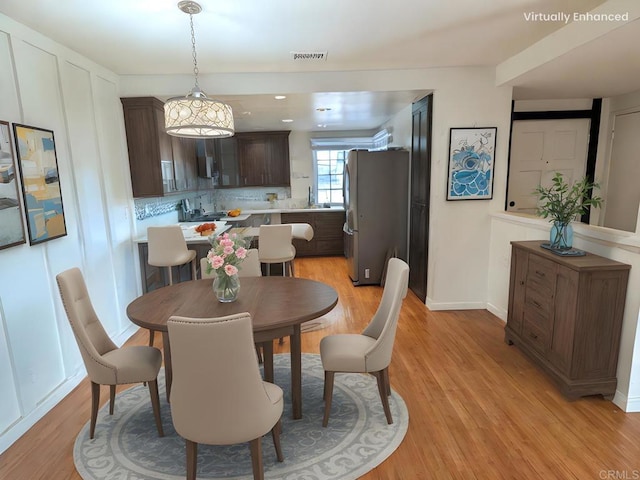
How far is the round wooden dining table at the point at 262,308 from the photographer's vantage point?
73.1 inches

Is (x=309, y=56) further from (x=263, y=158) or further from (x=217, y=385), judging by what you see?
(x=263, y=158)

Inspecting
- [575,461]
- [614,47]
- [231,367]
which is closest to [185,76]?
[231,367]

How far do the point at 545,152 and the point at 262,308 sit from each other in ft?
12.7

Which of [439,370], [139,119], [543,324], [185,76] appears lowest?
[439,370]

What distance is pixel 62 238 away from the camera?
2.56 metres

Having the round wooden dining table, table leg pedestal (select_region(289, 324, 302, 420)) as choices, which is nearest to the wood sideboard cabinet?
the round wooden dining table

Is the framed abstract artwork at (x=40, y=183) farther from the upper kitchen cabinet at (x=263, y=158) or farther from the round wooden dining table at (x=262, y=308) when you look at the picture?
the upper kitchen cabinet at (x=263, y=158)

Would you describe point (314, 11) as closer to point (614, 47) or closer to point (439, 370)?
point (614, 47)

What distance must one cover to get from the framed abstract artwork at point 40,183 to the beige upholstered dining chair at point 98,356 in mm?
561

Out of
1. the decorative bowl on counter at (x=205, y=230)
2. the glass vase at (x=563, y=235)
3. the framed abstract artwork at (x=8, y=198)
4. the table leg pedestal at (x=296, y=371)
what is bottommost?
the table leg pedestal at (x=296, y=371)

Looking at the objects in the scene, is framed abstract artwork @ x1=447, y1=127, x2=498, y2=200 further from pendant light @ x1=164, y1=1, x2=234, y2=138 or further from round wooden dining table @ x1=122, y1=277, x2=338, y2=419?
pendant light @ x1=164, y1=1, x2=234, y2=138

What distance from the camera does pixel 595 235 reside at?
7.85 feet

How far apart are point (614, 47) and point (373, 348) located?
2491 millimetres

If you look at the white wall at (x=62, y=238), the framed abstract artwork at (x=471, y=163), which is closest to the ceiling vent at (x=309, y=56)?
the framed abstract artwork at (x=471, y=163)
